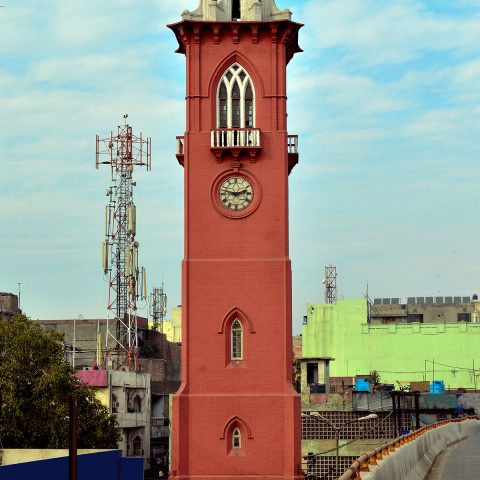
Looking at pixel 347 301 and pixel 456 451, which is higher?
pixel 347 301

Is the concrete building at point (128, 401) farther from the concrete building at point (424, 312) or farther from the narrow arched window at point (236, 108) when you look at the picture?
the concrete building at point (424, 312)

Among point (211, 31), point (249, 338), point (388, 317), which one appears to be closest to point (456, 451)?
point (249, 338)

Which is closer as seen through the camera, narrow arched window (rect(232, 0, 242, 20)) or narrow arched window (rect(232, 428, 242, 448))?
narrow arched window (rect(232, 428, 242, 448))

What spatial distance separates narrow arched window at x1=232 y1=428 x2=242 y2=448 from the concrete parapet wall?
7.78 m

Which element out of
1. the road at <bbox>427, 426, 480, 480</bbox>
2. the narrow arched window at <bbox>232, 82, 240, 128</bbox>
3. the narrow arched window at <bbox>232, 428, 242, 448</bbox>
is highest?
the narrow arched window at <bbox>232, 82, 240, 128</bbox>

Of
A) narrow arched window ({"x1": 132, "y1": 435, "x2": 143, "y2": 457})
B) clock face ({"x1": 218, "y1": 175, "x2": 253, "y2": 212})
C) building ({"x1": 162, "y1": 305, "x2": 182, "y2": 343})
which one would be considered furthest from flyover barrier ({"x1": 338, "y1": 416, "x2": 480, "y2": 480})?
building ({"x1": 162, "y1": 305, "x2": 182, "y2": 343})

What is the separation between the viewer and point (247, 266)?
1810 inches

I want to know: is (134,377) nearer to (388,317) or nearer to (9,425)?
(9,425)

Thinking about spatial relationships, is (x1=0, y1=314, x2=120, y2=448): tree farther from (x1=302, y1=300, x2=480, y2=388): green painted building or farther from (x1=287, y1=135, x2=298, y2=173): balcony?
(x1=302, y1=300, x2=480, y2=388): green painted building

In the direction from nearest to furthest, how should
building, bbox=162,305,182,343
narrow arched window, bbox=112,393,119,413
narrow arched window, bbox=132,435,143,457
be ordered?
narrow arched window, bbox=112,393,119,413
narrow arched window, bbox=132,435,143,457
building, bbox=162,305,182,343

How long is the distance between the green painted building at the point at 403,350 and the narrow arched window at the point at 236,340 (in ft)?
209

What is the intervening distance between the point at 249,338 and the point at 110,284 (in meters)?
35.4

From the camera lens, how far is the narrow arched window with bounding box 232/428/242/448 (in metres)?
45.2

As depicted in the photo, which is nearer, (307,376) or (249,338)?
(249,338)
